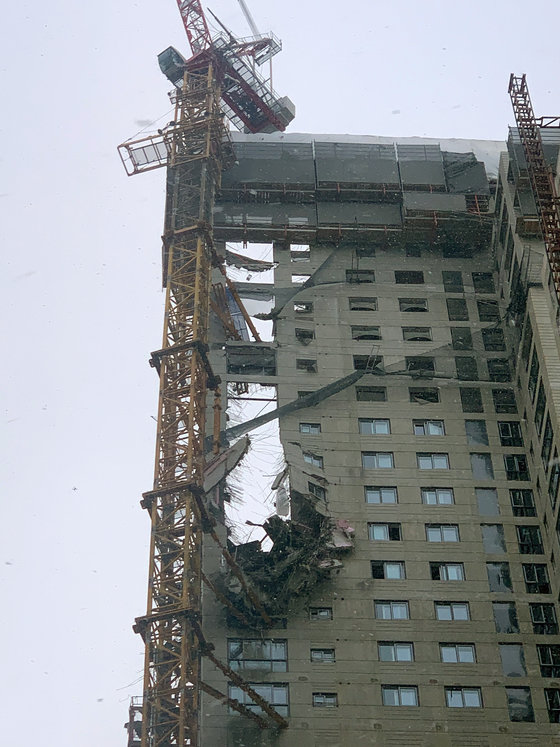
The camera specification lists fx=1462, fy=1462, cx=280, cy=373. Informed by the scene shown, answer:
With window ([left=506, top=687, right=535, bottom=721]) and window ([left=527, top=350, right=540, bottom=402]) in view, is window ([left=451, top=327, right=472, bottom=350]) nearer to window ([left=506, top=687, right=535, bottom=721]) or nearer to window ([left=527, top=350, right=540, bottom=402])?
window ([left=527, top=350, right=540, bottom=402])

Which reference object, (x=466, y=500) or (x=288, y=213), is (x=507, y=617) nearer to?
(x=466, y=500)

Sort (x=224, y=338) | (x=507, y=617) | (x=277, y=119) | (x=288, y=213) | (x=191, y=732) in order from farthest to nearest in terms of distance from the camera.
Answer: (x=277, y=119)
(x=288, y=213)
(x=224, y=338)
(x=507, y=617)
(x=191, y=732)

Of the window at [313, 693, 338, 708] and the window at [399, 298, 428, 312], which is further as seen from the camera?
the window at [399, 298, 428, 312]

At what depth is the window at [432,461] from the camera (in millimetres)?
89000

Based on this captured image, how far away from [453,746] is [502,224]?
1491 inches

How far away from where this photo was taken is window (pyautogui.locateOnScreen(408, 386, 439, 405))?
92.6 metres

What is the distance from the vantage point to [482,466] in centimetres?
8950

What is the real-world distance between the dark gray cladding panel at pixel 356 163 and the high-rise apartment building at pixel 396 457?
0.15m

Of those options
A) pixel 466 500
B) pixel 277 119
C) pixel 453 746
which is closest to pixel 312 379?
pixel 466 500

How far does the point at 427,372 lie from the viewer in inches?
3644

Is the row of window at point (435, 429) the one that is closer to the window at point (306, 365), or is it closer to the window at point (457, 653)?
the window at point (306, 365)

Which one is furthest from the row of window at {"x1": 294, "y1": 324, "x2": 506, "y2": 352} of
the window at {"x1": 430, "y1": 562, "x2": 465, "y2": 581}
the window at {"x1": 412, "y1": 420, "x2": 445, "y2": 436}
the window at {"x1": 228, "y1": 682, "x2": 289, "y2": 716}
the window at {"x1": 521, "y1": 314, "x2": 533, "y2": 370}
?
the window at {"x1": 228, "y1": 682, "x2": 289, "y2": 716}

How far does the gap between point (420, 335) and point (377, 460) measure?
11.2 m

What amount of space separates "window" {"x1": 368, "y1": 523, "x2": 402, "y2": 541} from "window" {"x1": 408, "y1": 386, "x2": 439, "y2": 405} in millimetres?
10039
